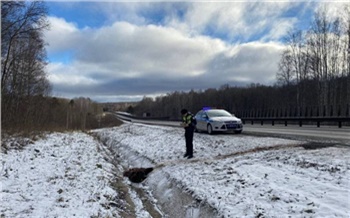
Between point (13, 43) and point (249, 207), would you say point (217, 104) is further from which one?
point (249, 207)

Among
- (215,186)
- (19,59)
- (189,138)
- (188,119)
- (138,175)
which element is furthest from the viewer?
(19,59)

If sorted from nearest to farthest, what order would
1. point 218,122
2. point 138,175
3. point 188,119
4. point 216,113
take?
point 138,175 → point 188,119 → point 218,122 → point 216,113

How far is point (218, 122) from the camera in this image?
70.5ft

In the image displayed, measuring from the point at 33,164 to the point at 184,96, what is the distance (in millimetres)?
132990

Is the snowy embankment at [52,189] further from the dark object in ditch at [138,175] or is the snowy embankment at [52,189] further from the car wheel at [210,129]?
the car wheel at [210,129]

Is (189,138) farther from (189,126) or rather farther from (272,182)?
(272,182)

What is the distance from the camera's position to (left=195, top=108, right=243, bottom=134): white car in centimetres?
2138

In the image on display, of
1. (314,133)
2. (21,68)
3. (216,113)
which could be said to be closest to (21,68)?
(21,68)

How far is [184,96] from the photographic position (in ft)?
479

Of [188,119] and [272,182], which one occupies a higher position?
[188,119]

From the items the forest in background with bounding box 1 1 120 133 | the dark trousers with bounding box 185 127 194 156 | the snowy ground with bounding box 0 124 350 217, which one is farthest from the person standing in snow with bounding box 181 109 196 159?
the forest in background with bounding box 1 1 120 133

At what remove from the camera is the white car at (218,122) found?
2138 cm

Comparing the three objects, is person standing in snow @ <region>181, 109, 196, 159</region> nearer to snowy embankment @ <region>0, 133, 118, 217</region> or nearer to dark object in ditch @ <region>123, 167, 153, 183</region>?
dark object in ditch @ <region>123, 167, 153, 183</region>

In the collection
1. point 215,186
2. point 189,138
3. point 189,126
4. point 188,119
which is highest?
point 188,119
